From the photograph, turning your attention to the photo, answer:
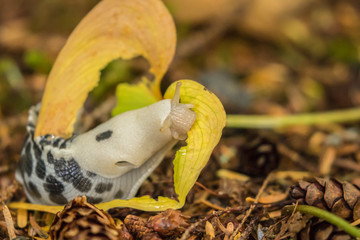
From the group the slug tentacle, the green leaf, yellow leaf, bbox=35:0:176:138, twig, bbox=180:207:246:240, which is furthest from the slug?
twig, bbox=180:207:246:240

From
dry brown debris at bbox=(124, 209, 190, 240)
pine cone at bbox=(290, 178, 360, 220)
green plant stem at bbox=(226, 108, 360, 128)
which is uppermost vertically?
pine cone at bbox=(290, 178, 360, 220)

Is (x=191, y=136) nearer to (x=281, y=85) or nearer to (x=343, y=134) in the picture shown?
(x=343, y=134)

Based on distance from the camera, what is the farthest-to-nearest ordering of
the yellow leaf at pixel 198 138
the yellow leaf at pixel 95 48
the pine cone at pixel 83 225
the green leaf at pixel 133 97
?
the green leaf at pixel 133 97
the yellow leaf at pixel 95 48
the yellow leaf at pixel 198 138
the pine cone at pixel 83 225

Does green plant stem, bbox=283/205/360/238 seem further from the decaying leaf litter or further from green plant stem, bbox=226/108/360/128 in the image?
green plant stem, bbox=226/108/360/128

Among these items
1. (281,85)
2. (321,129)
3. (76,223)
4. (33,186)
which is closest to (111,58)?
(33,186)

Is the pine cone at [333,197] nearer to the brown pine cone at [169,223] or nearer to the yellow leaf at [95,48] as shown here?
the brown pine cone at [169,223]

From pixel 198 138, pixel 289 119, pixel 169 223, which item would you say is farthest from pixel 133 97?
pixel 289 119

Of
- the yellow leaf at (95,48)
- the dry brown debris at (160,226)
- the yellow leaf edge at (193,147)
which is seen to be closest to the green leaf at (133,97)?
the yellow leaf at (95,48)

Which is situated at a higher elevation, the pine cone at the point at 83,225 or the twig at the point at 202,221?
the pine cone at the point at 83,225
